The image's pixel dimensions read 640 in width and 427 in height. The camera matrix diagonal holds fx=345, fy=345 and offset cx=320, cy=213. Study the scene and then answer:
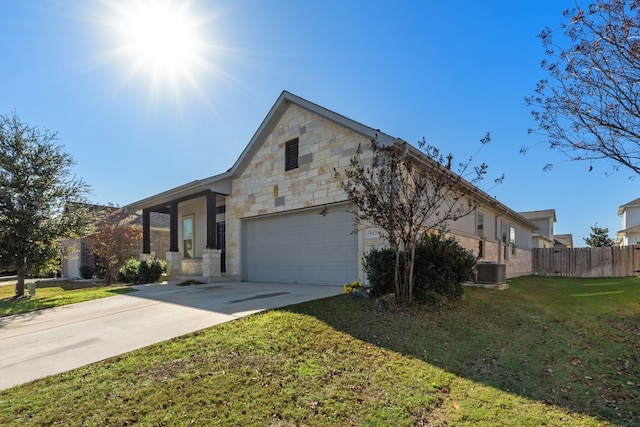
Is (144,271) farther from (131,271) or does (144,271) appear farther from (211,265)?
(211,265)

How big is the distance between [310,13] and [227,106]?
3968mm

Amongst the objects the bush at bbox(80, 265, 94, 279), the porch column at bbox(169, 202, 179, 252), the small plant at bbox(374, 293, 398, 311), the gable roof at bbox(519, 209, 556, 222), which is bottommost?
the bush at bbox(80, 265, 94, 279)

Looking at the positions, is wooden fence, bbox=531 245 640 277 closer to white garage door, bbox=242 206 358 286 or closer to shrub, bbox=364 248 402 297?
white garage door, bbox=242 206 358 286

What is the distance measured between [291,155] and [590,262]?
1945cm

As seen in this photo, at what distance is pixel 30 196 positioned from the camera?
11125 mm

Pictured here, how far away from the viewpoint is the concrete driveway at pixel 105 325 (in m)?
4.84

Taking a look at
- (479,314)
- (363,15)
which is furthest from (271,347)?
(363,15)

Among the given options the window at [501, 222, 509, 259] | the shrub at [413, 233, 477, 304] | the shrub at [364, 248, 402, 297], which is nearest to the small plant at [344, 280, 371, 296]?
the shrub at [364, 248, 402, 297]

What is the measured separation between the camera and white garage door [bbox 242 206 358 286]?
10.7 meters

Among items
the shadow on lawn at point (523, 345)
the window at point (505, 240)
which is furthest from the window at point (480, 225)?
the shadow on lawn at point (523, 345)

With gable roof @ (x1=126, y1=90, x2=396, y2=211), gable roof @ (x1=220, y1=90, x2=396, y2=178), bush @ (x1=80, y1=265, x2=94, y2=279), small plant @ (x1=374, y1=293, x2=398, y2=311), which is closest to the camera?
small plant @ (x1=374, y1=293, x2=398, y2=311)

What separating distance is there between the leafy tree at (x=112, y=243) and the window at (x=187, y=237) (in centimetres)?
289

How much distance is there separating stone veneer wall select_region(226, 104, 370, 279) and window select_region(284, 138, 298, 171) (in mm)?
129

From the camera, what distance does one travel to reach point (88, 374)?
429 centimetres
